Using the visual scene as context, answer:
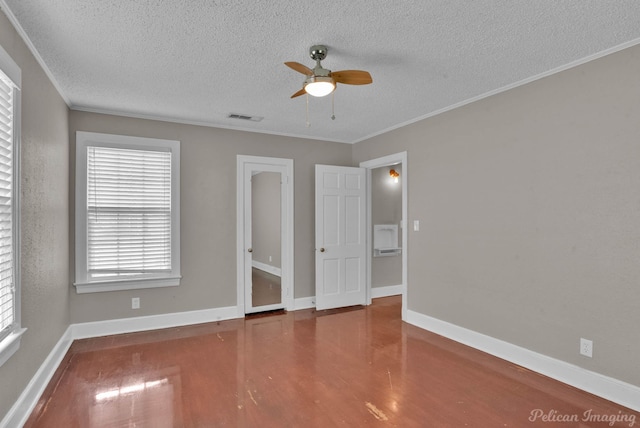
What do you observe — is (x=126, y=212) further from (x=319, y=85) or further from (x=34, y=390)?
(x=319, y=85)

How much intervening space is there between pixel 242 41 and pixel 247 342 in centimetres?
295

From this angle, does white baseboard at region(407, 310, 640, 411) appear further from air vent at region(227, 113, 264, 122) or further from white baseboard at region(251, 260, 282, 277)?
air vent at region(227, 113, 264, 122)

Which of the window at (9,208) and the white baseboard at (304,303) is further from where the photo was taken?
the white baseboard at (304,303)

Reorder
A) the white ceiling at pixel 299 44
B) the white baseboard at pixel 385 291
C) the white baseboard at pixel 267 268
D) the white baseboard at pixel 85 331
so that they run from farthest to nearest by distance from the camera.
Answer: the white baseboard at pixel 385 291, the white baseboard at pixel 267 268, the white baseboard at pixel 85 331, the white ceiling at pixel 299 44

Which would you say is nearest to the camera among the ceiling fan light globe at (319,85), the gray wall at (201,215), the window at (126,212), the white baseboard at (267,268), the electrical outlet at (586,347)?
the ceiling fan light globe at (319,85)

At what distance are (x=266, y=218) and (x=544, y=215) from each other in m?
3.38

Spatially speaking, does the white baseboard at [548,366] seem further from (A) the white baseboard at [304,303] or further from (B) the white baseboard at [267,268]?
(B) the white baseboard at [267,268]

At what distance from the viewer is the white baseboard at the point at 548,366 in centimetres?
260

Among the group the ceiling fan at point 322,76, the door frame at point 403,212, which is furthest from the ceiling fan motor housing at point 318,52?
the door frame at point 403,212

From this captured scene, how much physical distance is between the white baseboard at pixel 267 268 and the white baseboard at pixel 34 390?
Result: 88.1 inches

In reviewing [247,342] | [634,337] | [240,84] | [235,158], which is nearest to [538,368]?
[634,337]

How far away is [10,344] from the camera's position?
7.05 feet

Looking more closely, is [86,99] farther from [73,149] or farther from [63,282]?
[63,282]

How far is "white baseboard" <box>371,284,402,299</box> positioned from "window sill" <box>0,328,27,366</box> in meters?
4.62
